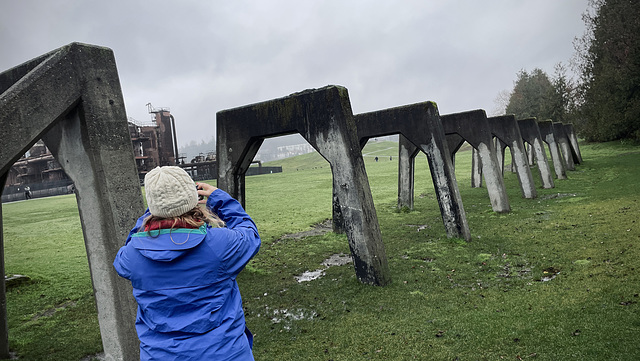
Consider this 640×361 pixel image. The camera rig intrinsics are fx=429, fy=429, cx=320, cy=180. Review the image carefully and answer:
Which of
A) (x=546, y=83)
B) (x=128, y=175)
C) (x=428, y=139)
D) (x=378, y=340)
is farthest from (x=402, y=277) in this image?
(x=546, y=83)

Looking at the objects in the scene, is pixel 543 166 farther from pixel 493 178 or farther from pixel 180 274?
pixel 180 274

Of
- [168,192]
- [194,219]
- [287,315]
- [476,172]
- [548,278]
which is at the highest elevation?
[168,192]

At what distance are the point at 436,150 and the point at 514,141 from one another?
6951mm

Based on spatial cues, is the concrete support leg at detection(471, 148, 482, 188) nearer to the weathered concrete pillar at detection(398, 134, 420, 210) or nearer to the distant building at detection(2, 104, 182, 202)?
the weathered concrete pillar at detection(398, 134, 420, 210)

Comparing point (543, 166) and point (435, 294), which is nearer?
point (435, 294)

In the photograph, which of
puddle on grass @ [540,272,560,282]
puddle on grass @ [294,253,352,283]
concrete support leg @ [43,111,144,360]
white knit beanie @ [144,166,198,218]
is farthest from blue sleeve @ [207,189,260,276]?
puddle on grass @ [540,272,560,282]

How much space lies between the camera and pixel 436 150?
33.6 feet

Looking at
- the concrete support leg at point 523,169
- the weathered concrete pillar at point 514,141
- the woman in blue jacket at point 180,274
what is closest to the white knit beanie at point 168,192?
the woman in blue jacket at point 180,274

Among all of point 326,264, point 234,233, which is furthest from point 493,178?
point 234,233

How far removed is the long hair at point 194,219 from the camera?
100 inches

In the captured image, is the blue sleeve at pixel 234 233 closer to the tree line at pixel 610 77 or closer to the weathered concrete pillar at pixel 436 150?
the weathered concrete pillar at pixel 436 150

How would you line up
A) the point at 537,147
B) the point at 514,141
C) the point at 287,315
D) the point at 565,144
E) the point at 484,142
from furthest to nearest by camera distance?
the point at 565,144
the point at 537,147
the point at 514,141
the point at 484,142
the point at 287,315

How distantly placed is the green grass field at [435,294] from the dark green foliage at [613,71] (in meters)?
20.0

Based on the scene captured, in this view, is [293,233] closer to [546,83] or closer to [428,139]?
[428,139]
